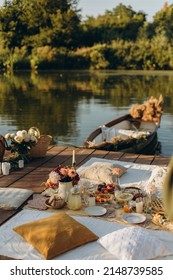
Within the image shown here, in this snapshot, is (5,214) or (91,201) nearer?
(5,214)

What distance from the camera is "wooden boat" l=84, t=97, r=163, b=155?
9.71m

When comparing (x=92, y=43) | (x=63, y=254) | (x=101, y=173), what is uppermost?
(x=92, y=43)

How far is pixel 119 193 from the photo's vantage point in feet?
17.3

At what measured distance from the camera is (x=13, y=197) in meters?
5.22

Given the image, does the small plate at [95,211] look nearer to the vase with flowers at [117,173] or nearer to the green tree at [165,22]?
the vase with flowers at [117,173]

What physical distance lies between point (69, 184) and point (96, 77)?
34636 millimetres

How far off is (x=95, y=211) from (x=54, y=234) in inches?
37.3

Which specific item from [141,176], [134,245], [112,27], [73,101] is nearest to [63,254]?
[134,245]

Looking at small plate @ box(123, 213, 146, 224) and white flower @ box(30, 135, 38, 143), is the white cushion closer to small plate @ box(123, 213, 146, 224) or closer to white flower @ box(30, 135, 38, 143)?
small plate @ box(123, 213, 146, 224)

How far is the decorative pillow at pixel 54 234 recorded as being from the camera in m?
3.94

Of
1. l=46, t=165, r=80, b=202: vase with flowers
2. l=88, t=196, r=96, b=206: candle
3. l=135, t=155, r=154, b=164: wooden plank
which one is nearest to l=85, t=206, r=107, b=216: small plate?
l=88, t=196, r=96, b=206: candle

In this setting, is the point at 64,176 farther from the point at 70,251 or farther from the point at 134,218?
the point at 70,251
